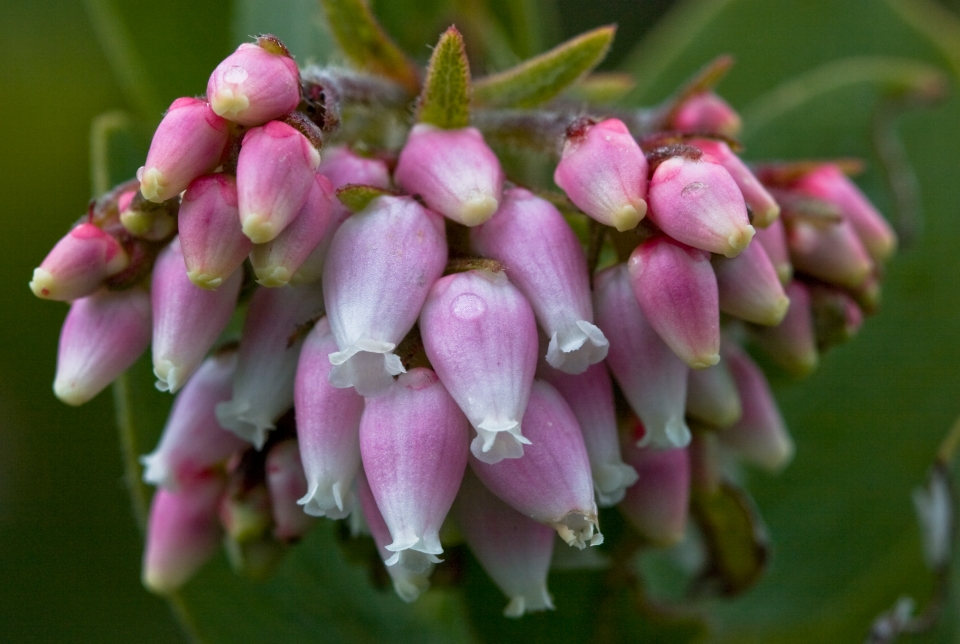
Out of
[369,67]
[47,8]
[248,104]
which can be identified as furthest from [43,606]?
[248,104]

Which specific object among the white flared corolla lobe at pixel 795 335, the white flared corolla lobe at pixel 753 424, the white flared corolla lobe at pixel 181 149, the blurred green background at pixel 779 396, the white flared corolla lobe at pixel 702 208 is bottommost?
the blurred green background at pixel 779 396

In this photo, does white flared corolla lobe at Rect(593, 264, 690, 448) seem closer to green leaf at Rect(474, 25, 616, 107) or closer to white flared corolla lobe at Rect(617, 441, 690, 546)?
white flared corolla lobe at Rect(617, 441, 690, 546)

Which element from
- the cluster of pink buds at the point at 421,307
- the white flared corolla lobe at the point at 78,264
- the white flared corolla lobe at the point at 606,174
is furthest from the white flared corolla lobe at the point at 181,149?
the white flared corolla lobe at the point at 606,174

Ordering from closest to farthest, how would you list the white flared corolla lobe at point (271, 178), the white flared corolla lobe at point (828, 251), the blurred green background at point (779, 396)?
the white flared corolla lobe at point (271, 178) → the white flared corolla lobe at point (828, 251) → the blurred green background at point (779, 396)

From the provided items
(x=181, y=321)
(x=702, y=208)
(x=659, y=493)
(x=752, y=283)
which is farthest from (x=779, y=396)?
(x=181, y=321)

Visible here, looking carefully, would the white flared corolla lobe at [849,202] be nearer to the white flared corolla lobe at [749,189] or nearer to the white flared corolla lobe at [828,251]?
the white flared corolla lobe at [828,251]

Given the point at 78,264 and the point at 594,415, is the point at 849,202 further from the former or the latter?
the point at 78,264

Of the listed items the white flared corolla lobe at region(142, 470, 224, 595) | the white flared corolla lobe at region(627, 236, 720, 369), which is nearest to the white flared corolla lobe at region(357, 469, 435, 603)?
the white flared corolla lobe at region(142, 470, 224, 595)
